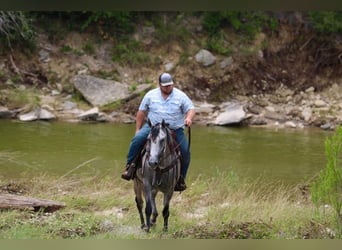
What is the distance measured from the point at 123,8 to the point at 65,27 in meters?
17.2

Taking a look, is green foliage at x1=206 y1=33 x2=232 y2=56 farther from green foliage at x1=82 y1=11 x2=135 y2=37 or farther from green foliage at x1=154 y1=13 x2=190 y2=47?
green foliage at x1=82 y1=11 x2=135 y2=37

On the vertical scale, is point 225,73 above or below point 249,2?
below

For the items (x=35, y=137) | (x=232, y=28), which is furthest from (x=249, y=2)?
(x=232, y=28)

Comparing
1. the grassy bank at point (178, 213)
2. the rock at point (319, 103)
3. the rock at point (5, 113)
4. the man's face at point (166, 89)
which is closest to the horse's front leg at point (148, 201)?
the grassy bank at point (178, 213)

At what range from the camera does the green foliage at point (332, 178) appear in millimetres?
4145

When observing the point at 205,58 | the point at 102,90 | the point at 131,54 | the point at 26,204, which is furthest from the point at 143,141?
the point at 205,58

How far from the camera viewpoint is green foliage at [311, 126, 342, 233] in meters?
4.14

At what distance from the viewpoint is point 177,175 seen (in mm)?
5164

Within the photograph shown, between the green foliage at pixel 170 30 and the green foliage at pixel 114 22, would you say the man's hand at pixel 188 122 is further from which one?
the green foliage at pixel 170 30

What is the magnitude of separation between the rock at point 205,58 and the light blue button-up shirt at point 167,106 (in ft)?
41.4

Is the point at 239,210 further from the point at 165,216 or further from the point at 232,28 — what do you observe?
the point at 232,28

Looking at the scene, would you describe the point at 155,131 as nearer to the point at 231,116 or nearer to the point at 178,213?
the point at 178,213

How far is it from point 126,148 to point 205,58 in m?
7.01

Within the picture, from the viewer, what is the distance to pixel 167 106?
4883 millimetres
